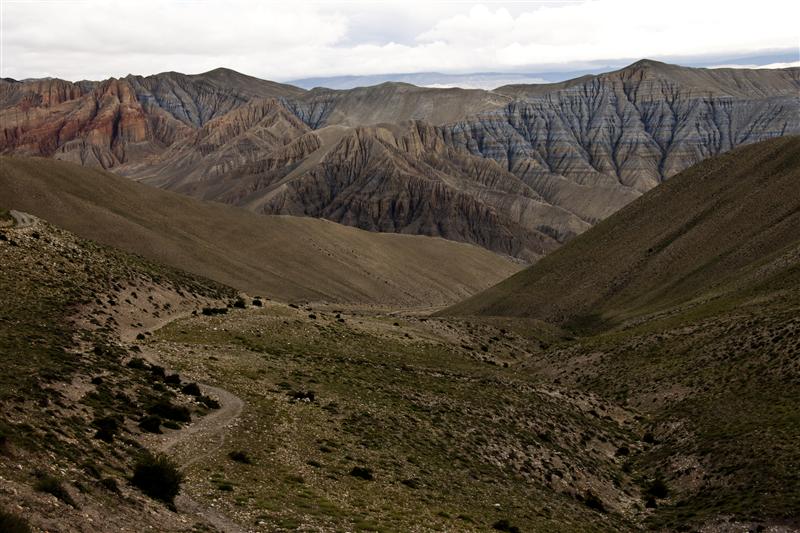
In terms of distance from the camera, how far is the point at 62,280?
56.4 meters

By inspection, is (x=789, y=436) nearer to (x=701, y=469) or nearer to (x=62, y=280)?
(x=701, y=469)

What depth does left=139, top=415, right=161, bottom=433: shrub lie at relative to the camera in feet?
101

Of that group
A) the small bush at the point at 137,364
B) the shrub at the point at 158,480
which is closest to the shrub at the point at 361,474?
the shrub at the point at 158,480

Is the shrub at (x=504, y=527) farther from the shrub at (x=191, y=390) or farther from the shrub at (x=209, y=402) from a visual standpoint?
the shrub at (x=191, y=390)

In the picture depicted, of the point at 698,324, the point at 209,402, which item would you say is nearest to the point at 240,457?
the point at 209,402

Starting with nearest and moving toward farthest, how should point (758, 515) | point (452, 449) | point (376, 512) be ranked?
1. point (376, 512)
2. point (758, 515)
3. point (452, 449)

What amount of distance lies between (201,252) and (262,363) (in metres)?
111

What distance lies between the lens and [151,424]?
3091cm

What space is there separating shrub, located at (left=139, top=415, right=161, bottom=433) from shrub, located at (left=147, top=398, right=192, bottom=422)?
54.6 inches

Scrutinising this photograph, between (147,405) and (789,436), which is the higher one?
(147,405)

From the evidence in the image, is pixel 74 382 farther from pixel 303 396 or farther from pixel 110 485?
pixel 110 485

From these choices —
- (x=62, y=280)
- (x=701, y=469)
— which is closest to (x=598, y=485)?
(x=701, y=469)

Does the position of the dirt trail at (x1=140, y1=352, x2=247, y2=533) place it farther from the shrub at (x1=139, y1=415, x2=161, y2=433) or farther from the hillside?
the hillside

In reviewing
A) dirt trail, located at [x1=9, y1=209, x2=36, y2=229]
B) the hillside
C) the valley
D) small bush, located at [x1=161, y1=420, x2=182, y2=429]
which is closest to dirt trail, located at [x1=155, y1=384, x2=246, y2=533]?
the valley
